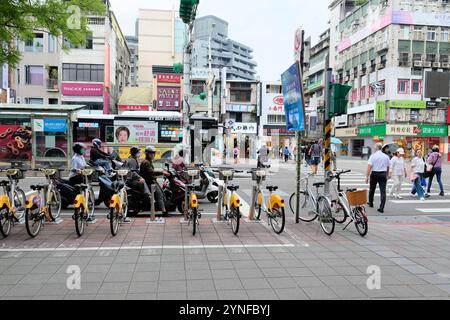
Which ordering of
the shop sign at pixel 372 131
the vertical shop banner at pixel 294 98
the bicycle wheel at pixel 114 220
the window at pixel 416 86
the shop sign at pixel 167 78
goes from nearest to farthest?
the bicycle wheel at pixel 114 220, the vertical shop banner at pixel 294 98, the shop sign at pixel 167 78, the shop sign at pixel 372 131, the window at pixel 416 86

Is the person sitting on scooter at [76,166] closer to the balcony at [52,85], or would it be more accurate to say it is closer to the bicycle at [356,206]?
the bicycle at [356,206]

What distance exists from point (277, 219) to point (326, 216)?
105 centimetres

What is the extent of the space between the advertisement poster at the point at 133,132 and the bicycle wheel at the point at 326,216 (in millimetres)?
12250

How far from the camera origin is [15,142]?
17062 mm

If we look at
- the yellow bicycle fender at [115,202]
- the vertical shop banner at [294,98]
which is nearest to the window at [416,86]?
the vertical shop banner at [294,98]

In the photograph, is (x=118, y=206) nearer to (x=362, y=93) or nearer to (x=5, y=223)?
(x=5, y=223)

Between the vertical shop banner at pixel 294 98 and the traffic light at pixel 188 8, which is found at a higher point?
the traffic light at pixel 188 8

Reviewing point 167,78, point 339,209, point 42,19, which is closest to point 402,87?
point 167,78

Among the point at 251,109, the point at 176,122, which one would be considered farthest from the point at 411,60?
the point at 176,122

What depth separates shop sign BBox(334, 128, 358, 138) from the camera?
1987 inches

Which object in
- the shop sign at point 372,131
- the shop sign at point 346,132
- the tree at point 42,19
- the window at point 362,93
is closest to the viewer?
the tree at point 42,19

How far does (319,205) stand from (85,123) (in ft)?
46.6

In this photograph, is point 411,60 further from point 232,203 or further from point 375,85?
point 232,203

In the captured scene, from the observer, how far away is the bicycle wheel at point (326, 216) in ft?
23.7
